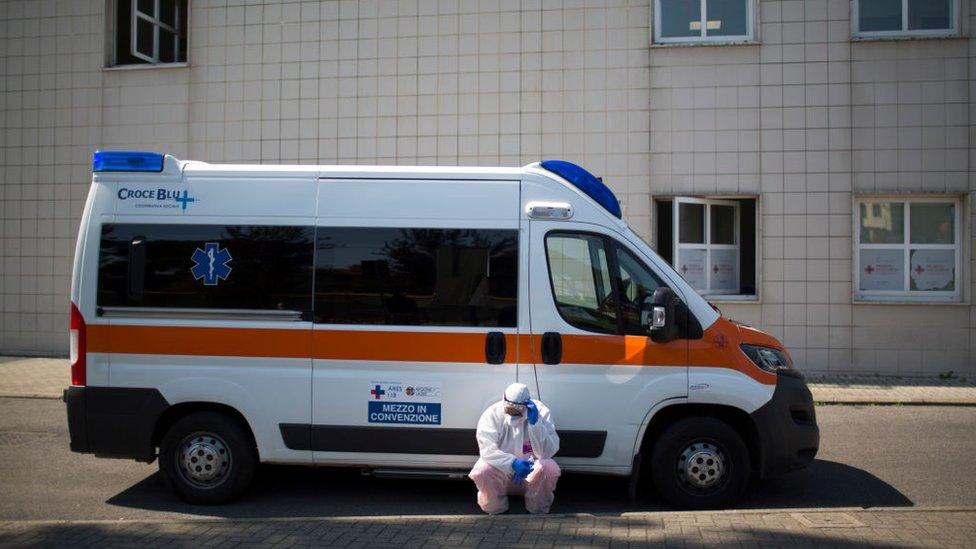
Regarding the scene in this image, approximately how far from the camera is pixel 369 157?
46.2 ft

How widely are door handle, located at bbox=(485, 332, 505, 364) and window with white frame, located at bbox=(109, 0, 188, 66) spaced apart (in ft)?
38.6

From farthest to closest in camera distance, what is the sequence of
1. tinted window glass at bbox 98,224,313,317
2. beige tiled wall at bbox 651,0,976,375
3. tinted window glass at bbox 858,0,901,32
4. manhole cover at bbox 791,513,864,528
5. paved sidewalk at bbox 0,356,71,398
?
tinted window glass at bbox 858,0,901,32 < beige tiled wall at bbox 651,0,976,375 < paved sidewalk at bbox 0,356,71,398 < tinted window glass at bbox 98,224,313,317 < manhole cover at bbox 791,513,864,528

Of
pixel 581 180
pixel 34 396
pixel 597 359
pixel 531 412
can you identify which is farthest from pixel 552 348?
pixel 34 396

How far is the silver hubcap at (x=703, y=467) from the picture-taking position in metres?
6.27

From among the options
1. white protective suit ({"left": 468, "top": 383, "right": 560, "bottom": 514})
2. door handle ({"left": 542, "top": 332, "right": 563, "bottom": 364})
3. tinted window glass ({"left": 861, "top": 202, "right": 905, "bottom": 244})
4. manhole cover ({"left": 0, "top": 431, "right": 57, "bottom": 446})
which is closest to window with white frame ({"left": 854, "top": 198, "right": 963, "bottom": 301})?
tinted window glass ({"left": 861, "top": 202, "right": 905, "bottom": 244})

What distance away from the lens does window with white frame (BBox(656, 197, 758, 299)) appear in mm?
13516

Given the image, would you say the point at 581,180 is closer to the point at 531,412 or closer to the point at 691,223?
the point at 531,412

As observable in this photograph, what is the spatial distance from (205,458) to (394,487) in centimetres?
Result: 159

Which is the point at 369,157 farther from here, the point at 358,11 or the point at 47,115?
the point at 47,115

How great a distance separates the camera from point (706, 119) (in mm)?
13320

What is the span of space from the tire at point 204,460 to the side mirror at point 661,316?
3.20 meters

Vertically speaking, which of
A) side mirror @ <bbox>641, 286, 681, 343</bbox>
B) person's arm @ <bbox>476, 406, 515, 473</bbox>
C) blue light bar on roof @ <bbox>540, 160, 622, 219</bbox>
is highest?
blue light bar on roof @ <bbox>540, 160, 622, 219</bbox>

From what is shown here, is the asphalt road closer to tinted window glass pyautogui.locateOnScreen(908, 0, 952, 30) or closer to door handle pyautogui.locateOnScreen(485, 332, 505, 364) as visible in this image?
door handle pyautogui.locateOnScreen(485, 332, 505, 364)

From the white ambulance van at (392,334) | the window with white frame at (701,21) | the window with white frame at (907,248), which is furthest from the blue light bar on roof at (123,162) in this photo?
the window with white frame at (907,248)
